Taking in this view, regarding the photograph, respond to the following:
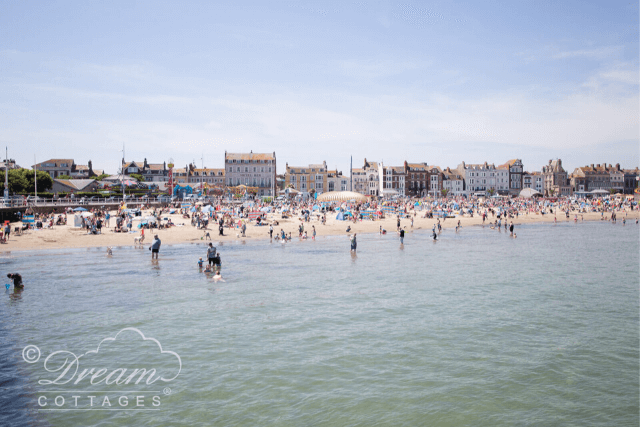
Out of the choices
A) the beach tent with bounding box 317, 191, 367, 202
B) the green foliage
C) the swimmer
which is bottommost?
the swimmer

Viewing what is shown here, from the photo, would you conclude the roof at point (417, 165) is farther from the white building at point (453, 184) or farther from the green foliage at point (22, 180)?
the green foliage at point (22, 180)

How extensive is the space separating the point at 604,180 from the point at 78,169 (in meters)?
176

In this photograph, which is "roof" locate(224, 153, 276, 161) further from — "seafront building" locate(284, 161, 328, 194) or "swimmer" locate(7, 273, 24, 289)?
"swimmer" locate(7, 273, 24, 289)

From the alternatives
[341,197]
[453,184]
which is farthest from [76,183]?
[453,184]

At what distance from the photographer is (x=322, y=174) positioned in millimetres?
128125

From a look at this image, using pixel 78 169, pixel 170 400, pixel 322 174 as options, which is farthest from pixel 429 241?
pixel 78 169

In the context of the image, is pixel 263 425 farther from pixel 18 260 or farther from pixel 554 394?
pixel 18 260

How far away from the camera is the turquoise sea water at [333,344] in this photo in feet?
27.9

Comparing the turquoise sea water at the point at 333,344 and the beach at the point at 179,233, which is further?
the beach at the point at 179,233

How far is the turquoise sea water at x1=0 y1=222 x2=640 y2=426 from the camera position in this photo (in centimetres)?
851

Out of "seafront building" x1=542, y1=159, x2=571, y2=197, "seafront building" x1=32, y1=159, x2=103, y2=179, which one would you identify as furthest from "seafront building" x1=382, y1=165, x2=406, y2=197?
"seafront building" x1=32, y1=159, x2=103, y2=179

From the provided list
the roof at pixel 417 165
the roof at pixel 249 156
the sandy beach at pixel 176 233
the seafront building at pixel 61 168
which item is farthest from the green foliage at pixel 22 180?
the roof at pixel 417 165

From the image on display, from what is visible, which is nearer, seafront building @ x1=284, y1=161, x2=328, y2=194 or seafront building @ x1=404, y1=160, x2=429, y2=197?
seafront building @ x1=284, y1=161, x2=328, y2=194

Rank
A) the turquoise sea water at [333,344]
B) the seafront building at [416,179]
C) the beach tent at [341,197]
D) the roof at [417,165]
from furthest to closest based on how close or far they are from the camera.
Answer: the roof at [417,165] < the seafront building at [416,179] < the beach tent at [341,197] < the turquoise sea water at [333,344]
